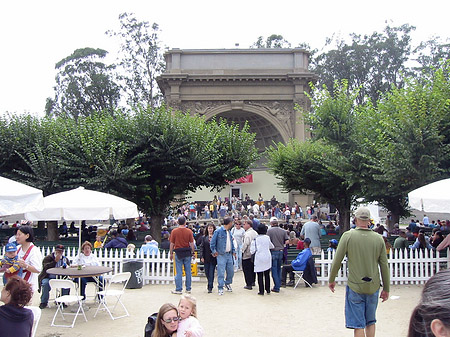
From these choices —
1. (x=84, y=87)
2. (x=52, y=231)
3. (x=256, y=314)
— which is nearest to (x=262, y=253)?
(x=256, y=314)

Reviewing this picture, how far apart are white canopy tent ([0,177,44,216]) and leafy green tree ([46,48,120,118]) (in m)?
39.1

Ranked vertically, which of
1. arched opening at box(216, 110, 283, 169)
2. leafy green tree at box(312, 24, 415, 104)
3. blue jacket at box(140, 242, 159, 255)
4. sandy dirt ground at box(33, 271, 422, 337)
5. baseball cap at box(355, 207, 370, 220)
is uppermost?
leafy green tree at box(312, 24, 415, 104)

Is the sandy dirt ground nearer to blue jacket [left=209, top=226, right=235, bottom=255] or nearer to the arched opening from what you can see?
blue jacket [left=209, top=226, right=235, bottom=255]

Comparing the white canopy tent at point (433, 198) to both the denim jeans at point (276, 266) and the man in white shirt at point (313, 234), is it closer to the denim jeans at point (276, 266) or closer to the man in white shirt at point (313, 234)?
the denim jeans at point (276, 266)

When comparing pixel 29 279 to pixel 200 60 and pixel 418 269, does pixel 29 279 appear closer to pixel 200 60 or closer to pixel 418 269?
pixel 418 269

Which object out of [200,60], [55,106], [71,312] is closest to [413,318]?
[71,312]

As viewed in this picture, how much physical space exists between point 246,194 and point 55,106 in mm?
21776

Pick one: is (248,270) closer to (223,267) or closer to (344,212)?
(223,267)

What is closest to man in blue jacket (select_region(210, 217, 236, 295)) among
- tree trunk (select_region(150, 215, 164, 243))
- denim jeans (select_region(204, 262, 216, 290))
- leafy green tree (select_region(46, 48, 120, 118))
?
denim jeans (select_region(204, 262, 216, 290))

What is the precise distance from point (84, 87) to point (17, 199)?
135 ft

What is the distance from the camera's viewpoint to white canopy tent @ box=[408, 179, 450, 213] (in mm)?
8648

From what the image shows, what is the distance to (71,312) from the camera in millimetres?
8891

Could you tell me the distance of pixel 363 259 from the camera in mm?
5730

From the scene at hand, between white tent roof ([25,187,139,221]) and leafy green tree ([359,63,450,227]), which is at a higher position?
leafy green tree ([359,63,450,227])
